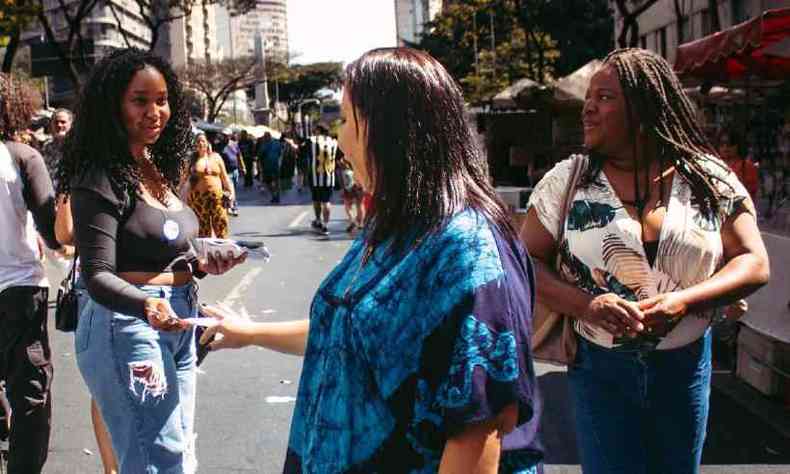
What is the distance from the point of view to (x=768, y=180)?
10.3m

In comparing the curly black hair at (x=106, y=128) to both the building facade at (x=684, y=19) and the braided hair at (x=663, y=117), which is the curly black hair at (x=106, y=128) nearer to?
the braided hair at (x=663, y=117)

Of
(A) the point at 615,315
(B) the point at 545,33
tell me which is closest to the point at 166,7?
(B) the point at 545,33

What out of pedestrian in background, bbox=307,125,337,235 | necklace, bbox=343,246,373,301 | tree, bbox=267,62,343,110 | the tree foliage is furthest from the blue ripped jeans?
tree, bbox=267,62,343,110

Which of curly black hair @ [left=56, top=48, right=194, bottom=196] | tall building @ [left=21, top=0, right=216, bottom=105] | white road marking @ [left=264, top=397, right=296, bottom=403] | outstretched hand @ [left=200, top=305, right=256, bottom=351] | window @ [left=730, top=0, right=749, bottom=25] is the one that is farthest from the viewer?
tall building @ [left=21, top=0, right=216, bottom=105]

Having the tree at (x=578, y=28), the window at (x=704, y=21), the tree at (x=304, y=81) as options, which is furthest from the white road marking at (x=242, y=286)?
the tree at (x=304, y=81)

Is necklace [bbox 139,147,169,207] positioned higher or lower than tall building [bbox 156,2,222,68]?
lower

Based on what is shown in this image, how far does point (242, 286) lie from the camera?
39.2 ft

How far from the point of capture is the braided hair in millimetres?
3193

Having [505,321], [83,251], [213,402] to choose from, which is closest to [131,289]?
[83,251]

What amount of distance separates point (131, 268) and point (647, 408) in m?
1.57

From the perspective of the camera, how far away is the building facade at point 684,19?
963 inches

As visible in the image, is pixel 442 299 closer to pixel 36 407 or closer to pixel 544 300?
pixel 544 300

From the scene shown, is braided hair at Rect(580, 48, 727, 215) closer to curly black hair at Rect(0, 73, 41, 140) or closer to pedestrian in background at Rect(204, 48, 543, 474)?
pedestrian in background at Rect(204, 48, 543, 474)

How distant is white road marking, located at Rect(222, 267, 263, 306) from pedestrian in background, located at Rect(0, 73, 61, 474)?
5.90 m
